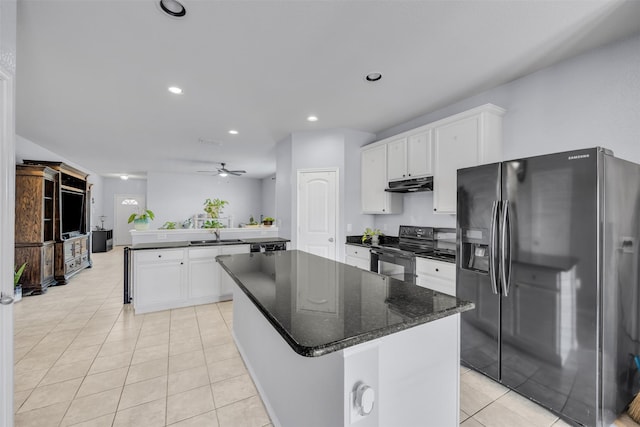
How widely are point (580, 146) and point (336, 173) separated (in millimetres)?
2815

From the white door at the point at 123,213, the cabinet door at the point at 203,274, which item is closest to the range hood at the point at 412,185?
the cabinet door at the point at 203,274

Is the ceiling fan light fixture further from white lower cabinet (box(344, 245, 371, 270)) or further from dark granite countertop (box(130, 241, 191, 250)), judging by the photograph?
white lower cabinet (box(344, 245, 371, 270))

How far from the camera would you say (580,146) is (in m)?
2.36

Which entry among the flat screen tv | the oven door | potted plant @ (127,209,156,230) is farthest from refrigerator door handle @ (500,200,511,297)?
the flat screen tv

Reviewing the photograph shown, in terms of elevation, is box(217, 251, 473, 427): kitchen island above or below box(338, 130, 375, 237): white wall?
below

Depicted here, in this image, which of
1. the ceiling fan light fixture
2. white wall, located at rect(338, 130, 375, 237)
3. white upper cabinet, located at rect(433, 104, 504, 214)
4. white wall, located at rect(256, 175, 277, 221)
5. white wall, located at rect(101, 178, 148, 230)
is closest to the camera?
the ceiling fan light fixture

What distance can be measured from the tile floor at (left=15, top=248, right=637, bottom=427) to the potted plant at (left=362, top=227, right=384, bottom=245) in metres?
2.06

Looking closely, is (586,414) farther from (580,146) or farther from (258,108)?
(258,108)

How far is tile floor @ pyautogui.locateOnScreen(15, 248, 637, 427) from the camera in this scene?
1807 millimetres

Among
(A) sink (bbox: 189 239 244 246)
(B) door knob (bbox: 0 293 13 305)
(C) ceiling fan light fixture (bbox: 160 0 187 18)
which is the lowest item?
(B) door knob (bbox: 0 293 13 305)

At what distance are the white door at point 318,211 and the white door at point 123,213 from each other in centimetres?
859

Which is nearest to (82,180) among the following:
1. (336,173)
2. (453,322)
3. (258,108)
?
(258,108)

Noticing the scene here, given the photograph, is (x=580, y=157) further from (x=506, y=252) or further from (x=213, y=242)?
(x=213, y=242)

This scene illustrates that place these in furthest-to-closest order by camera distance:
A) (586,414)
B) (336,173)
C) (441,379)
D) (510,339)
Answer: (336,173), (510,339), (586,414), (441,379)
